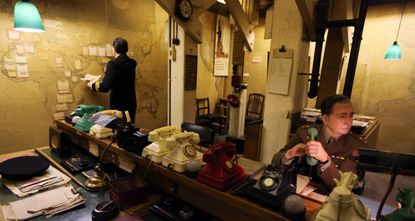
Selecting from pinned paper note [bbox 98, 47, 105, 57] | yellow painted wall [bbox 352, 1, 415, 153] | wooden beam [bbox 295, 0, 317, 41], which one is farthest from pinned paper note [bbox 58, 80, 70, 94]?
yellow painted wall [bbox 352, 1, 415, 153]

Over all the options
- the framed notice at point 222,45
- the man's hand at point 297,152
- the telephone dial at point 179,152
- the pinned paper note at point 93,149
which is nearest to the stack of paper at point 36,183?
the pinned paper note at point 93,149

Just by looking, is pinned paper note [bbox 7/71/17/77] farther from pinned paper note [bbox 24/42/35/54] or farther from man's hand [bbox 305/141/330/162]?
man's hand [bbox 305/141/330/162]

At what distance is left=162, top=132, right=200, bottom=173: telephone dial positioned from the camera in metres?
1.17

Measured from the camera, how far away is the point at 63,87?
310 centimetres

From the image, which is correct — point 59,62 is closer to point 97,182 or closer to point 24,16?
point 24,16

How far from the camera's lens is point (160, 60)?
163 inches

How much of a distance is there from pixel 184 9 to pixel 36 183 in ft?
7.11

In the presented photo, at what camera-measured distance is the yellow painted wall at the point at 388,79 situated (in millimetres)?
3951

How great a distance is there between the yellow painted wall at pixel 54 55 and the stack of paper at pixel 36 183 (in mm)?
1858

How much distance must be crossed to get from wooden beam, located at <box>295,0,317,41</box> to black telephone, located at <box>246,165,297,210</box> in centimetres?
189

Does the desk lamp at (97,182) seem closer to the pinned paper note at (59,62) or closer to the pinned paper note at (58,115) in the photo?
the pinned paper note at (58,115)

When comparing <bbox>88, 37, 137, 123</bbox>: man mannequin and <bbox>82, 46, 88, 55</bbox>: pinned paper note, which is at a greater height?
<bbox>82, 46, 88, 55</bbox>: pinned paper note

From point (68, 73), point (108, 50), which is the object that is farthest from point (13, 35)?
point (108, 50)

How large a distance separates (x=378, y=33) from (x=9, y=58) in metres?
5.50
